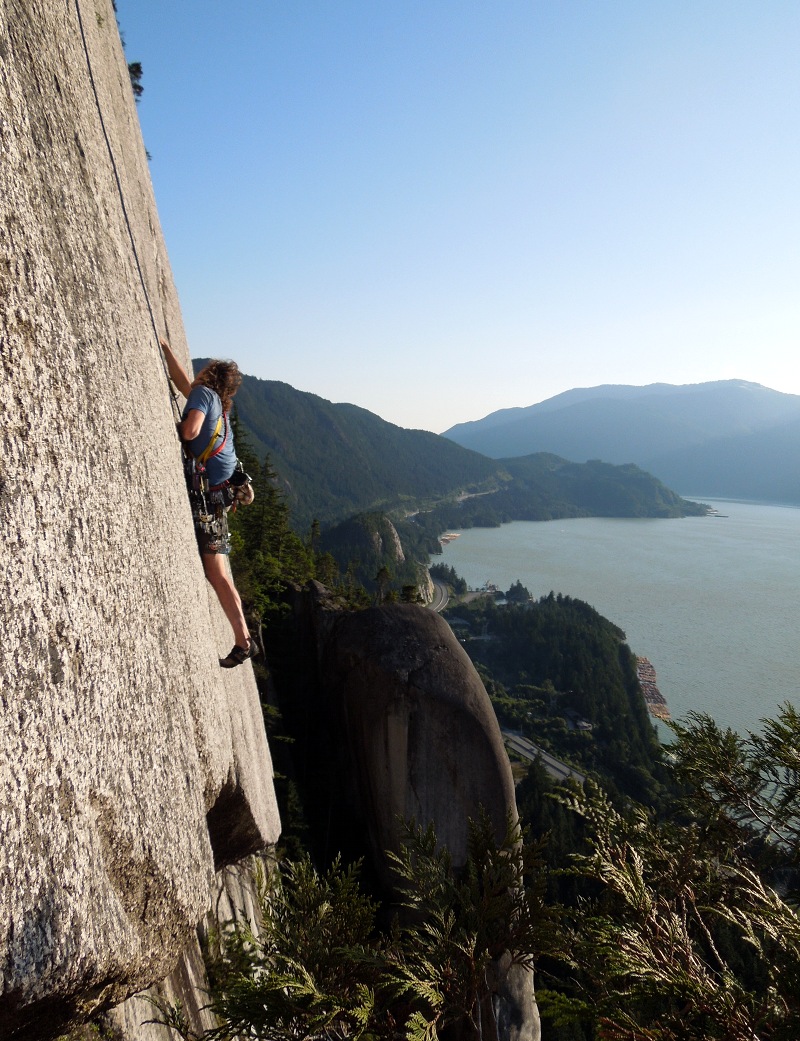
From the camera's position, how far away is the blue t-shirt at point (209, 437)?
439 centimetres

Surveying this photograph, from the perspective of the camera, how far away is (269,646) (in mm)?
18250

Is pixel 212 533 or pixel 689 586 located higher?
pixel 212 533

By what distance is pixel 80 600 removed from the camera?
6.70 ft

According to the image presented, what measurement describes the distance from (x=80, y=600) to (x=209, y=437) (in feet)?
9.28

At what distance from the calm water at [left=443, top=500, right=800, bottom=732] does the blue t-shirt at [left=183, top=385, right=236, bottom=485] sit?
16.8 m

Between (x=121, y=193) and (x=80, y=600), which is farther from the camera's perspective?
(x=121, y=193)

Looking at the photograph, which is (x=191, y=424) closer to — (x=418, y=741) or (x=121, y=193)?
(x=121, y=193)

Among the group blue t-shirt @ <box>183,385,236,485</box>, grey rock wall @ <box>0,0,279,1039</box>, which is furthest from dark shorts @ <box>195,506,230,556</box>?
grey rock wall @ <box>0,0,279,1039</box>

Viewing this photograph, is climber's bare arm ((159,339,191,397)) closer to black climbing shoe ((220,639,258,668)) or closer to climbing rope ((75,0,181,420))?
climbing rope ((75,0,181,420))

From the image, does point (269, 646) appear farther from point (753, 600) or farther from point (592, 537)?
point (592, 537)

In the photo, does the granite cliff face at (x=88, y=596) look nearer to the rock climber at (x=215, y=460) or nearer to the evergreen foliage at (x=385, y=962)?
the rock climber at (x=215, y=460)

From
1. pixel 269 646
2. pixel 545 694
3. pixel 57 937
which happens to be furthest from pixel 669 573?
pixel 57 937

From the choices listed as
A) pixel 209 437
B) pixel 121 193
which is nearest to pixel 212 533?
pixel 209 437

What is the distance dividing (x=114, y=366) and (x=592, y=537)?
158094 mm
